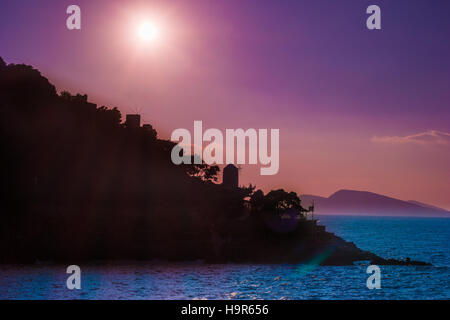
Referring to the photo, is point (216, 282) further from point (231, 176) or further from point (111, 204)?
point (231, 176)

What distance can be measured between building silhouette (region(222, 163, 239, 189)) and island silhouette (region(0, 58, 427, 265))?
2625 mm

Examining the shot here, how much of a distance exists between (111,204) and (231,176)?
1875cm

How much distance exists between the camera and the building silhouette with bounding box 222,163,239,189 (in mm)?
A: 78625

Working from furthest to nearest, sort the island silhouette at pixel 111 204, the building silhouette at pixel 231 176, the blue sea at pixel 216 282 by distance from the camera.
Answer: the building silhouette at pixel 231 176 → the island silhouette at pixel 111 204 → the blue sea at pixel 216 282

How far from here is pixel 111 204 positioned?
70.6 metres

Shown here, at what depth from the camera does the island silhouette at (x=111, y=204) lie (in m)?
66.2

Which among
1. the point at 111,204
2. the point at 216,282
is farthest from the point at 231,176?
the point at 216,282

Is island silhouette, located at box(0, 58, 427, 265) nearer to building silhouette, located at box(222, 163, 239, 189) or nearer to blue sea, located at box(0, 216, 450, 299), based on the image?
building silhouette, located at box(222, 163, 239, 189)

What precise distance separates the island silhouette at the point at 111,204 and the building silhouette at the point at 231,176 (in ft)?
8.61

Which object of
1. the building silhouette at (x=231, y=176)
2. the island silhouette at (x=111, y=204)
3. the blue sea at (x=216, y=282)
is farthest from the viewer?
the building silhouette at (x=231, y=176)

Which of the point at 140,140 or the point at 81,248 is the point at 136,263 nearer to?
the point at 81,248

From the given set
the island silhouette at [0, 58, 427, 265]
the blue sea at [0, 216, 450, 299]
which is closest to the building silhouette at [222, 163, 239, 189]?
the island silhouette at [0, 58, 427, 265]

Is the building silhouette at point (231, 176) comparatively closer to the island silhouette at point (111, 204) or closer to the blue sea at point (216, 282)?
the island silhouette at point (111, 204)

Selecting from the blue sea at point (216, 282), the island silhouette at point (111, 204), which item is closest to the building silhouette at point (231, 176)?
the island silhouette at point (111, 204)
